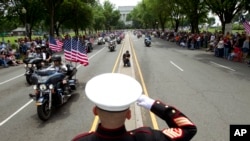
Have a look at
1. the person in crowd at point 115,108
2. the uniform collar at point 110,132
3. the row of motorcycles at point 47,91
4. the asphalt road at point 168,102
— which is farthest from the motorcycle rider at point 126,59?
the uniform collar at point 110,132

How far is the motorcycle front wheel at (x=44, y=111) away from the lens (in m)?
8.38

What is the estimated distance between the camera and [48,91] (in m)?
8.91

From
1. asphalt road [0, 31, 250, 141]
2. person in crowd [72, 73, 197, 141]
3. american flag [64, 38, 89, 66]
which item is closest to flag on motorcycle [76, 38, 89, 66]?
american flag [64, 38, 89, 66]

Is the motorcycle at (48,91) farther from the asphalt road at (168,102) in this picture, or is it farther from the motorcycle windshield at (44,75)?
the asphalt road at (168,102)

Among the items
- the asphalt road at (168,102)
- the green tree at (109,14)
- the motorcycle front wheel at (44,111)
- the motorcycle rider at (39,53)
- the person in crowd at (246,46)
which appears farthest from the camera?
the green tree at (109,14)

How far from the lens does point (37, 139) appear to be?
714cm

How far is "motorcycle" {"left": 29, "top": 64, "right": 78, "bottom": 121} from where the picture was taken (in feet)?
28.1

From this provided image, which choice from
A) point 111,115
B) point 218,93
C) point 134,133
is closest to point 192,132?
point 134,133

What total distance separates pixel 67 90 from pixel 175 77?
6.18 m

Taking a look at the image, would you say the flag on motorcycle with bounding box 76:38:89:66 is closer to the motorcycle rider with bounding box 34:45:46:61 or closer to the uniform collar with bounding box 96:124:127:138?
the motorcycle rider with bounding box 34:45:46:61

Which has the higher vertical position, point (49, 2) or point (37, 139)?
point (49, 2)

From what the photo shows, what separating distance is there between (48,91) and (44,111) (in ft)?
1.93

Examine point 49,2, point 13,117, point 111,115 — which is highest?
point 49,2

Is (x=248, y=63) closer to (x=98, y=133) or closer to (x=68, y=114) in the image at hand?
(x=68, y=114)
